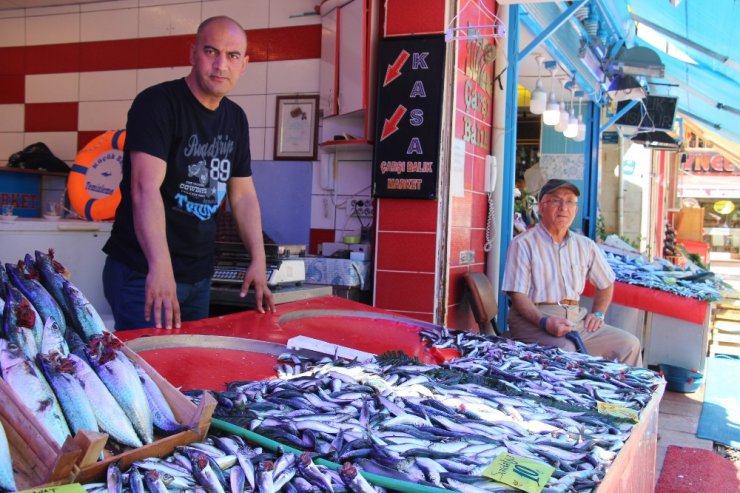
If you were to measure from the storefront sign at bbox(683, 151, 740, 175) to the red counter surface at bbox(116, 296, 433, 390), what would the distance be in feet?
99.4

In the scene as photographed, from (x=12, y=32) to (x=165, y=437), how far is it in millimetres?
8195

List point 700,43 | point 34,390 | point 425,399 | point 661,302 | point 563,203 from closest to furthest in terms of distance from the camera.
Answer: point 34,390
point 425,399
point 563,203
point 661,302
point 700,43

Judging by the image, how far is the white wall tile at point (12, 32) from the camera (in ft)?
25.9

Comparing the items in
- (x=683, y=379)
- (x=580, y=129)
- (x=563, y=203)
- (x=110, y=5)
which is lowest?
(x=683, y=379)

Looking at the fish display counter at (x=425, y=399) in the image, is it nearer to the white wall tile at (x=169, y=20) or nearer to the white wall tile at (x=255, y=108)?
the white wall tile at (x=255, y=108)

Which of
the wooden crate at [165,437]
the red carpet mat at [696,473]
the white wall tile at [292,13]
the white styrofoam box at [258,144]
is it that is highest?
the white wall tile at [292,13]

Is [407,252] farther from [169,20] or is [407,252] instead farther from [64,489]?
[64,489]

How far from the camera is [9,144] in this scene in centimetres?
793

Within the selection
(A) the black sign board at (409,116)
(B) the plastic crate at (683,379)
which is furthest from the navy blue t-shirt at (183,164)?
(B) the plastic crate at (683,379)

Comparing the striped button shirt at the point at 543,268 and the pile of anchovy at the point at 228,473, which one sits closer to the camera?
the pile of anchovy at the point at 228,473

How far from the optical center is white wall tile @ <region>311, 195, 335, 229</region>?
254 inches

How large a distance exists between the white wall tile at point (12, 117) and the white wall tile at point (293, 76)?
3376 mm

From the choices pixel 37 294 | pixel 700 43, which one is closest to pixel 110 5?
pixel 37 294

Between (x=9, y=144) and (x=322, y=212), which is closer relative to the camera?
(x=322, y=212)
